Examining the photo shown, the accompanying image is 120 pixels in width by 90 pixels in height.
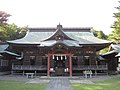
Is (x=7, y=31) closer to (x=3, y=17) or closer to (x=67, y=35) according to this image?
(x=3, y=17)

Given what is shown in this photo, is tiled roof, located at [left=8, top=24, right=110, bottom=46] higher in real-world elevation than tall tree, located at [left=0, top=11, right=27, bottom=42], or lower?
lower

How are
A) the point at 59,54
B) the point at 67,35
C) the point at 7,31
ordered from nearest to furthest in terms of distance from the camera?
1. the point at 59,54
2. the point at 67,35
3. the point at 7,31

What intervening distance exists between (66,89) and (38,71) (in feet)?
51.5

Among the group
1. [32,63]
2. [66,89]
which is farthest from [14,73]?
[66,89]

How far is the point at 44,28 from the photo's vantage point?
37250 millimetres

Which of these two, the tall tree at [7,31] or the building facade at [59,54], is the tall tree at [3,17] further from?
the building facade at [59,54]

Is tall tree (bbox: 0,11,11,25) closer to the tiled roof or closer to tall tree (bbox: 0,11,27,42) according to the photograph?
tall tree (bbox: 0,11,27,42)

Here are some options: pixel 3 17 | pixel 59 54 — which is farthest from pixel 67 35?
pixel 3 17

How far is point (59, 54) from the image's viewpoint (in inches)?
1133

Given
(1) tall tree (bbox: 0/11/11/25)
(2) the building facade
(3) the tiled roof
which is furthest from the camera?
(1) tall tree (bbox: 0/11/11/25)

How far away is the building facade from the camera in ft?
95.8

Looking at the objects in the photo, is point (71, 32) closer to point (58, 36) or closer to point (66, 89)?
point (58, 36)

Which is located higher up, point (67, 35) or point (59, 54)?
point (67, 35)

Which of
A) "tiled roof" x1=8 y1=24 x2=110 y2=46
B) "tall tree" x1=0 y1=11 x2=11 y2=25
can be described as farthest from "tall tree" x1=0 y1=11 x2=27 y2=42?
"tiled roof" x1=8 y1=24 x2=110 y2=46
